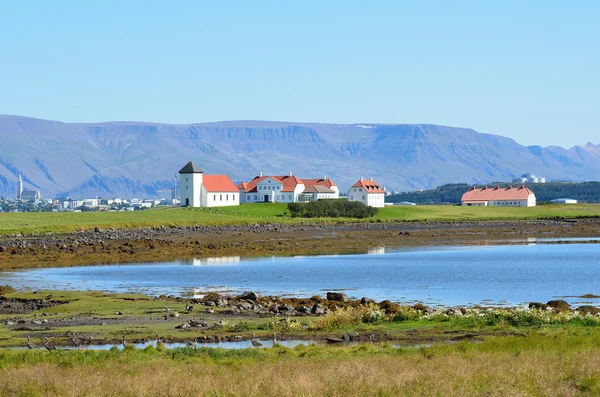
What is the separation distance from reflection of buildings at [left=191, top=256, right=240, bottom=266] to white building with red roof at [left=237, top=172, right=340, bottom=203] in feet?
305

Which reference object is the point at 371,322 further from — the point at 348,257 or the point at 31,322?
the point at 348,257

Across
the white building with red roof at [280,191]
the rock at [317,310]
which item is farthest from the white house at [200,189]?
the rock at [317,310]

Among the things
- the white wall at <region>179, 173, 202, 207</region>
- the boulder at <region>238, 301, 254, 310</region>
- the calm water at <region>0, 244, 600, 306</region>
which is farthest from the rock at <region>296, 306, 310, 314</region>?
the white wall at <region>179, 173, 202, 207</region>

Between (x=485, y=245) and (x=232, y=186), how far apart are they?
6985cm

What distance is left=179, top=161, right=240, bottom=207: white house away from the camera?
133125 mm

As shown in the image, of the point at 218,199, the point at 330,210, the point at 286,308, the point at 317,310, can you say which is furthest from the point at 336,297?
the point at 218,199

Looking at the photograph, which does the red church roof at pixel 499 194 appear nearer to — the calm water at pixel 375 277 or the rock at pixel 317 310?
the calm water at pixel 375 277

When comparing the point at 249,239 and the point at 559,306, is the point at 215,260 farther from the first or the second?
the point at 559,306

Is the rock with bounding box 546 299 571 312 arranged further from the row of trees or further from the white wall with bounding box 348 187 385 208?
the white wall with bounding box 348 187 385 208

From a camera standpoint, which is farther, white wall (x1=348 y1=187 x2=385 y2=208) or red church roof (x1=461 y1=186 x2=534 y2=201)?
red church roof (x1=461 y1=186 x2=534 y2=201)

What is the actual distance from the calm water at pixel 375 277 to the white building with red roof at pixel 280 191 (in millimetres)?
93234

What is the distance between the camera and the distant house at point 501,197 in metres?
175

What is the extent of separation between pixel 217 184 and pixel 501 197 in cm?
6719

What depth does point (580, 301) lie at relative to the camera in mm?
33844
